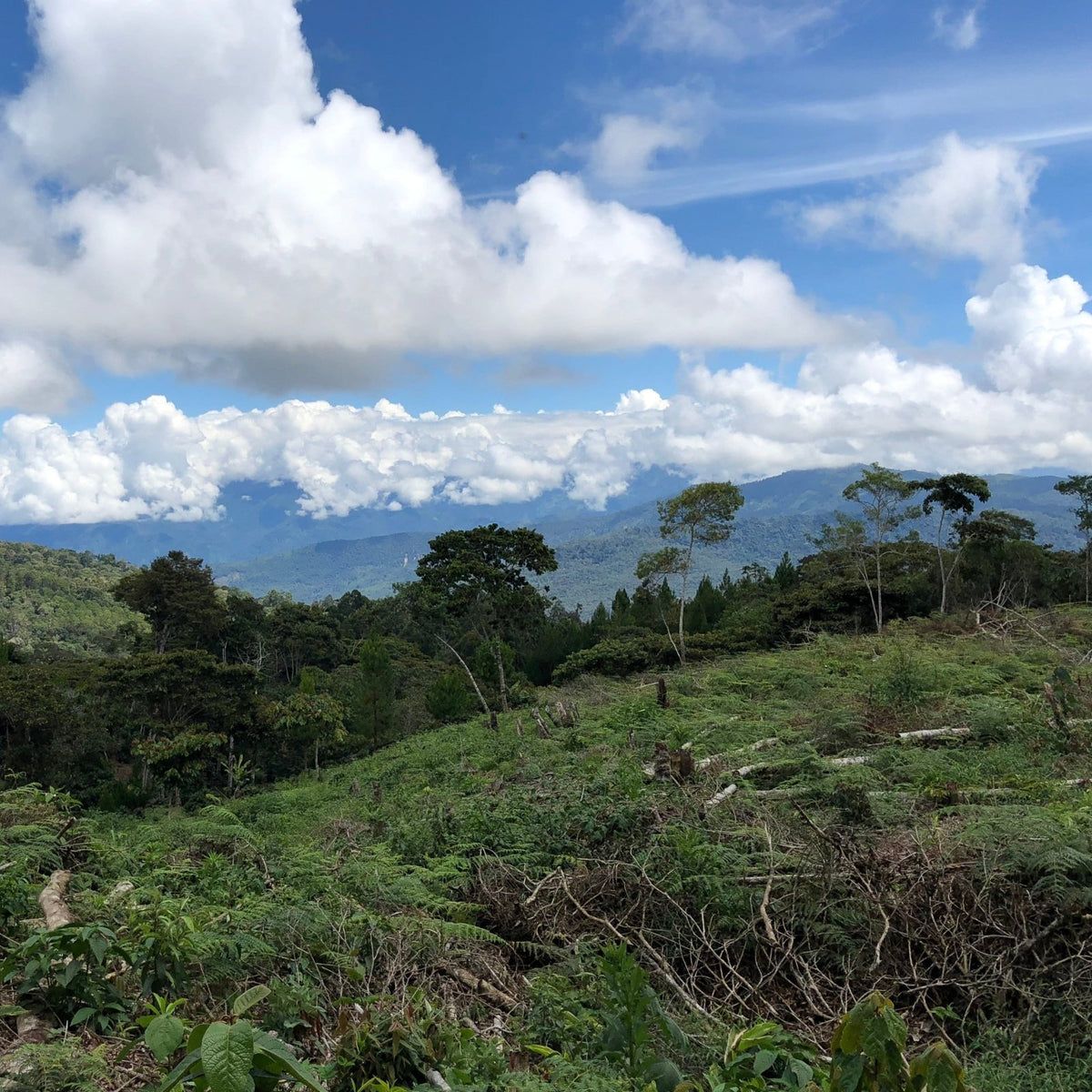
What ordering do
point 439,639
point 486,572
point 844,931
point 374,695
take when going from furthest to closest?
point 439,639
point 374,695
point 486,572
point 844,931

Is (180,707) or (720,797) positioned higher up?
(720,797)

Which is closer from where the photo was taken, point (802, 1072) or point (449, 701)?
point (802, 1072)

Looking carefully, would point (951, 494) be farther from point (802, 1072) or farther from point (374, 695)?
point (802, 1072)

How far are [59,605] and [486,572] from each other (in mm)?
80848

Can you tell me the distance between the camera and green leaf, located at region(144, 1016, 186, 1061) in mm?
2064

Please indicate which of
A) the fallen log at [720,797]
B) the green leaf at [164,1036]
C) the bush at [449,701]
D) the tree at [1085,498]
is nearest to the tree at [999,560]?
the tree at [1085,498]

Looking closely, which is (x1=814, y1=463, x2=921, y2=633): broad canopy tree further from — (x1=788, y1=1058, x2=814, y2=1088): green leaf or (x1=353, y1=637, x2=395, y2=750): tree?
(x1=788, y1=1058, x2=814, y2=1088): green leaf

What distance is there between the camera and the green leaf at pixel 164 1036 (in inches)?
81.3

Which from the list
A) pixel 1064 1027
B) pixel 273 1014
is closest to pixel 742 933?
pixel 1064 1027

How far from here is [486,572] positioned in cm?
2555

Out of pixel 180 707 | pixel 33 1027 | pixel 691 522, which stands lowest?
pixel 180 707

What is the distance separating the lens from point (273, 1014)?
10.5ft

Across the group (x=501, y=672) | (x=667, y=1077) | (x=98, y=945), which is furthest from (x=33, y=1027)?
(x=501, y=672)

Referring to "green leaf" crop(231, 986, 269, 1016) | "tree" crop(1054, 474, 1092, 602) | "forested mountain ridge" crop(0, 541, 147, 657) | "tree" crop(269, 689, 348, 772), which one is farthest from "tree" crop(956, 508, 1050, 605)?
"forested mountain ridge" crop(0, 541, 147, 657)
